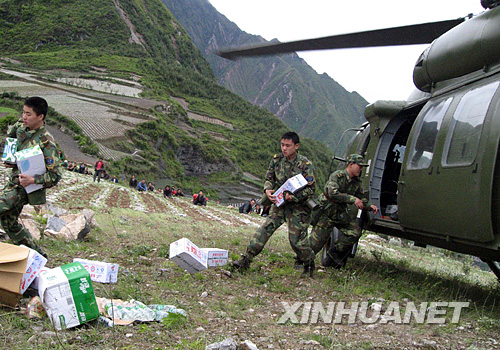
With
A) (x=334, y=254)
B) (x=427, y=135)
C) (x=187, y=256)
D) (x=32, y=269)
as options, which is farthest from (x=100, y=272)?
(x=427, y=135)

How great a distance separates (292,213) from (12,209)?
3.45m

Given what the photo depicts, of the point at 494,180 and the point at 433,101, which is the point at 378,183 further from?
the point at 494,180

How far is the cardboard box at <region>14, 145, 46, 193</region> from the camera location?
4734 millimetres

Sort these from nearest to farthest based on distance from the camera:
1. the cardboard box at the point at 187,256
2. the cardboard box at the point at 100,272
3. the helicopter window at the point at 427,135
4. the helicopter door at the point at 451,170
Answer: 1. the helicopter door at the point at 451,170
2. the cardboard box at the point at 100,272
3. the cardboard box at the point at 187,256
4. the helicopter window at the point at 427,135

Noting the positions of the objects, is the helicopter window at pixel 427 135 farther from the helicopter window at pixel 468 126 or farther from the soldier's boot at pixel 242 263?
the soldier's boot at pixel 242 263

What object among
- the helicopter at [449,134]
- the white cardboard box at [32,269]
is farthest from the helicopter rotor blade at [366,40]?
the white cardboard box at [32,269]

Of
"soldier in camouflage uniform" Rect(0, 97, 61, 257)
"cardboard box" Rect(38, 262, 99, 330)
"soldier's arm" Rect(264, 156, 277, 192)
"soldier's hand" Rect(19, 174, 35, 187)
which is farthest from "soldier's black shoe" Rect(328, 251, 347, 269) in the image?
"soldier's hand" Rect(19, 174, 35, 187)

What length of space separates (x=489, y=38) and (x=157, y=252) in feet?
17.4

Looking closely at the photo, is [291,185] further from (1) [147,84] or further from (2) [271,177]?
(1) [147,84]

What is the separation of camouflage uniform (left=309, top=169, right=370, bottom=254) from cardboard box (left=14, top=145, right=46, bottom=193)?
12.6ft

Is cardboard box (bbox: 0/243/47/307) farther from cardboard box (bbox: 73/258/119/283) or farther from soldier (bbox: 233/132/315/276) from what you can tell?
soldier (bbox: 233/132/315/276)

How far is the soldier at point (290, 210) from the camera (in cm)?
598

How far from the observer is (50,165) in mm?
4941

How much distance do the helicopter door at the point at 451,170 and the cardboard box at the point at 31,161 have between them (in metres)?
4.48
